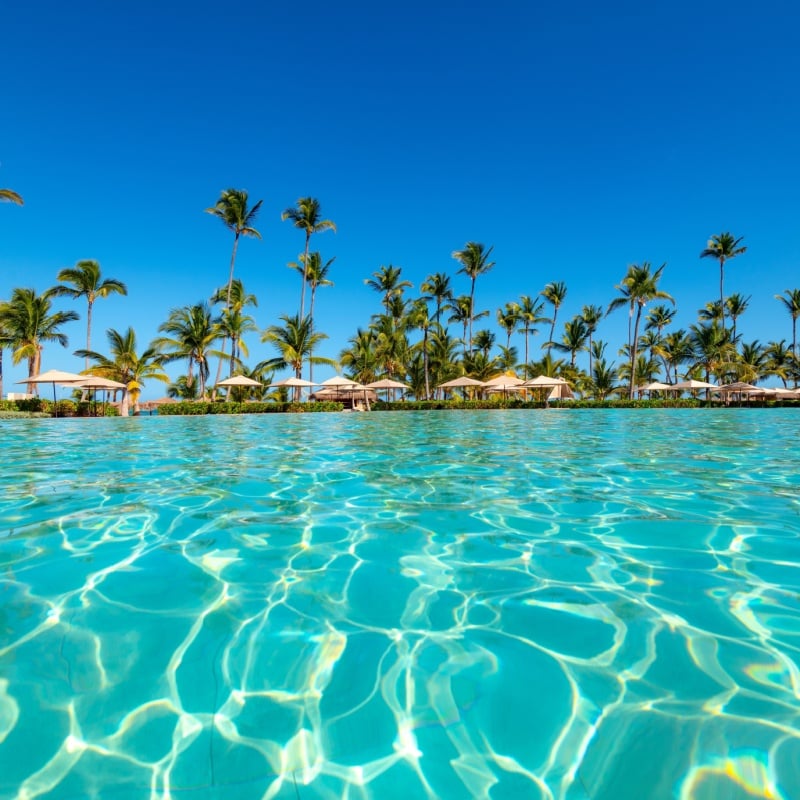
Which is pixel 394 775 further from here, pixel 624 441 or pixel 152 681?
pixel 624 441

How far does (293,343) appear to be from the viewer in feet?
106

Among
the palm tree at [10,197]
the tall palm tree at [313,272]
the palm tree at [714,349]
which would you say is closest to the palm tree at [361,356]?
the tall palm tree at [313,272]

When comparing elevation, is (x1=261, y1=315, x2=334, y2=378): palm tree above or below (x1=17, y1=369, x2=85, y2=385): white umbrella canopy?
above

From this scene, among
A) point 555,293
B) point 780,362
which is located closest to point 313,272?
point 555,293

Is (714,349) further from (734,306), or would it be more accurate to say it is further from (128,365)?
(128,365)

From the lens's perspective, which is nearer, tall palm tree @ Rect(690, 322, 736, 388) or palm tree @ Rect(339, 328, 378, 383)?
palm tree @ Rect(339, 328, 378, 383)

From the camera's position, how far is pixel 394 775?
147 centimetres

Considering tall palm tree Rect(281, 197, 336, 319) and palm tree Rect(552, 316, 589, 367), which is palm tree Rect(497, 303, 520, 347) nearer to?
palm tree Rect(552, 316, 589, 367)

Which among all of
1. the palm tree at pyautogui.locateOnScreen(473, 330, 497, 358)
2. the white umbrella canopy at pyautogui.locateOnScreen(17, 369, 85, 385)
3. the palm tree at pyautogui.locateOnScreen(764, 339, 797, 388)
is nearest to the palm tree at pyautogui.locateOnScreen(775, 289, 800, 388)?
the palm tree at pyautogui.locateOnScreen(764, 339, 797, 388)

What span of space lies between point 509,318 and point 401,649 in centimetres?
4346

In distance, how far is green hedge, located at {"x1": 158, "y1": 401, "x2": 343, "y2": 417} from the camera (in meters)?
26.1

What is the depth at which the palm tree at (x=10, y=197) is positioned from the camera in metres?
17.2

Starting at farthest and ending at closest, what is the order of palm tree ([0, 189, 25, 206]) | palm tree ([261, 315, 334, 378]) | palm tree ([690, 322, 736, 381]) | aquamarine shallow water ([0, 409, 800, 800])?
palm tree ([690, 322, 736, 381]) → palm tree ([261, 315, 334, 378]) → palm tree ([0, 189, 25, 206]) → aquamarine shallow water ([0, 409, 800, 800])

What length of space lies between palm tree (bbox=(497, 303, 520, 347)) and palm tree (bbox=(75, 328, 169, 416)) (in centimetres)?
2960
